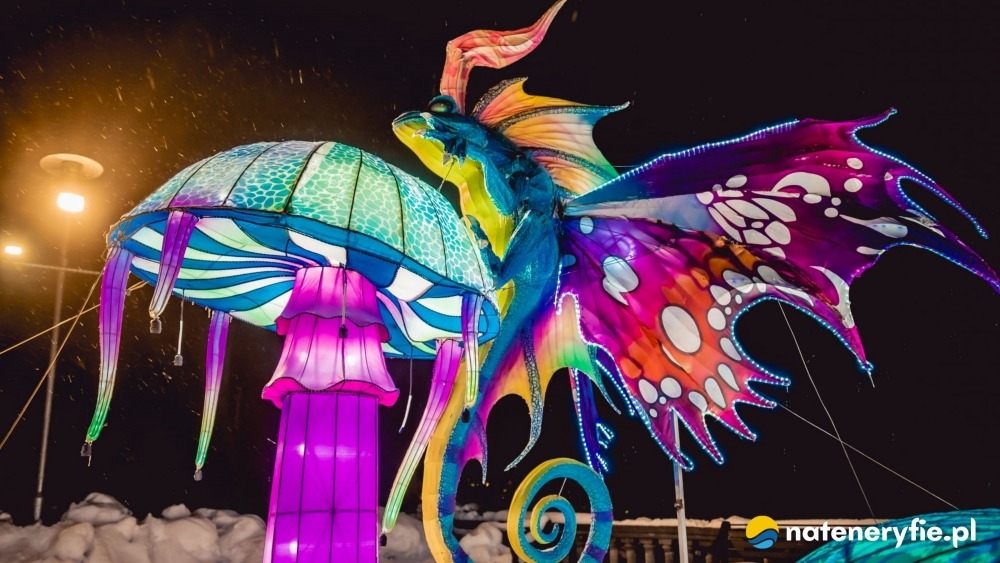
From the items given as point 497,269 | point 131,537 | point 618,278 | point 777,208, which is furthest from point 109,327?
point 777,208

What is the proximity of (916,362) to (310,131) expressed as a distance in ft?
11.6

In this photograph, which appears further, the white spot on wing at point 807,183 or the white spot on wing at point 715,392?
the white spot on wing at point 715,392

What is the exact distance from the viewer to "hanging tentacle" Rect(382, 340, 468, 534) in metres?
2.51

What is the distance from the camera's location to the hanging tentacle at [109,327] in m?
2.07

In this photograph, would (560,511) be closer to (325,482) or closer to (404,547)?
(325,482)

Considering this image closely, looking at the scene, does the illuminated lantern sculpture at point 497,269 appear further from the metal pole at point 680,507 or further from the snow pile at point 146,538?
the snow pile at point 146,538

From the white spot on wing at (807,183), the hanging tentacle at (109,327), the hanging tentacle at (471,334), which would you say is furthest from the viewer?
the white spot on wing at (807,183)

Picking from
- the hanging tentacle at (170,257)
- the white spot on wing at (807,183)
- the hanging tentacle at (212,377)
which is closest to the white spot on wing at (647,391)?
the white spot on wing at (807,183)

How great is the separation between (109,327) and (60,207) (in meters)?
1.62

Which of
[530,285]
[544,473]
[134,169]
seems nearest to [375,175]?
[530,285]

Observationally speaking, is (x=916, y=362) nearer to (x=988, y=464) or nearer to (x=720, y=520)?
→ (x=988, y=464)

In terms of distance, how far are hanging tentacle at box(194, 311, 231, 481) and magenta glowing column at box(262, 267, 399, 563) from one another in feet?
1.63

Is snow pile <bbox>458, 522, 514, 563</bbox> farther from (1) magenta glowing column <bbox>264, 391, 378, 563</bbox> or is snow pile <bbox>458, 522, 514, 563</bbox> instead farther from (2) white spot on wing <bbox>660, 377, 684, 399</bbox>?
(1) magenta glowing column <bbox>264, 391, 378, 563</bbox>

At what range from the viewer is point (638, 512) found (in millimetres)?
4320
